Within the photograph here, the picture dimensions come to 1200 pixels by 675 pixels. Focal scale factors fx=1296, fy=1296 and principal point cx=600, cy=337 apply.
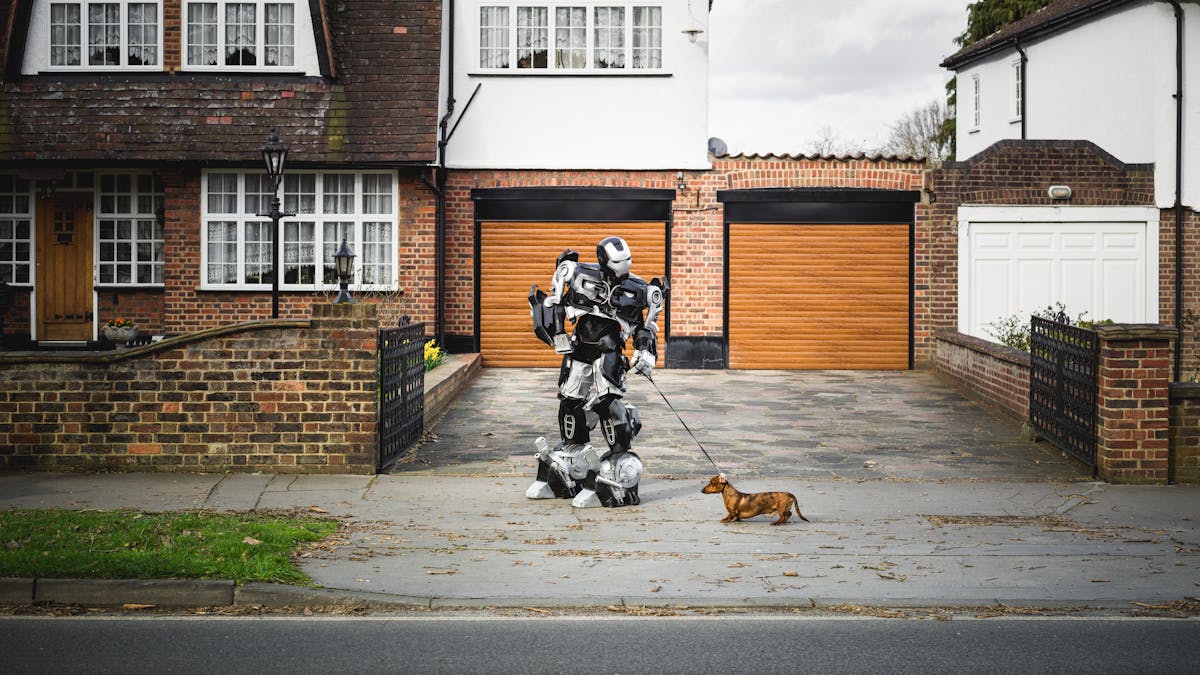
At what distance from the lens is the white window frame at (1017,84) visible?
28.5 meters

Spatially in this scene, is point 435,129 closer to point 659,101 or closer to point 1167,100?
point 659,101

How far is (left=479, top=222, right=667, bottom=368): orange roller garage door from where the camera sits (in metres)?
21.7

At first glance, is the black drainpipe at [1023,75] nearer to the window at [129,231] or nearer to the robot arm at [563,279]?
the window at [129,231]

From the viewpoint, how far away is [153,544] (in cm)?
808

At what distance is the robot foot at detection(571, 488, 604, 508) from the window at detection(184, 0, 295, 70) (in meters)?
12.6

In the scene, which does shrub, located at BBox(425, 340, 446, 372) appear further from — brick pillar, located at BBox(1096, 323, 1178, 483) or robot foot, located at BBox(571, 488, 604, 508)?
brick pillar, located at BBox(1096, 323, 1178, 483)

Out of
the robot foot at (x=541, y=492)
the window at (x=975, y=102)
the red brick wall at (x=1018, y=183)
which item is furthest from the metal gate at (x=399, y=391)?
the window at (x=975, y=102)

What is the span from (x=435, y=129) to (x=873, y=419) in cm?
838

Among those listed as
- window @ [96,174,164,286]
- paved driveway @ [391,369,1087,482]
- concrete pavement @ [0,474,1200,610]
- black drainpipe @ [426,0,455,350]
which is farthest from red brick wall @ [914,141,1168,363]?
window @ [96,174,164,286]

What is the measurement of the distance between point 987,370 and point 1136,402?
17.6 ft

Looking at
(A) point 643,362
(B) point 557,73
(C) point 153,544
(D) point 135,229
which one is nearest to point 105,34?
(D) point 135,229

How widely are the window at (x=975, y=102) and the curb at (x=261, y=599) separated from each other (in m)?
26.6

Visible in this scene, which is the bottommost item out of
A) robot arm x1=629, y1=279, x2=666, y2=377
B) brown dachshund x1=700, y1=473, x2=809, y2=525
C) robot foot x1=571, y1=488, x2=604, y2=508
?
robot foot x1=571, y1=488, x2=604, y2=508

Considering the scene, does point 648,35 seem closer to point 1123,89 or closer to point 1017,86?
point 1123,89
